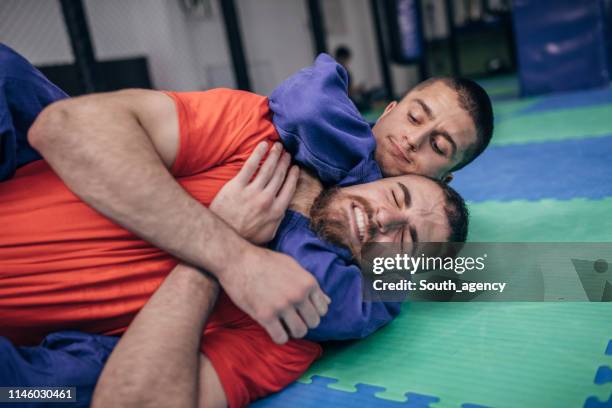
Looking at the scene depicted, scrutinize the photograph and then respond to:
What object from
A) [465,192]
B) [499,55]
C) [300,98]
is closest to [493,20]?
[499,55]

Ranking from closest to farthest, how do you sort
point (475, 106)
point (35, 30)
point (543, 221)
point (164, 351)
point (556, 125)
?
point (164, 351) → point (475, 106) → point (543, 221) → point (556, 125) → point (35, 30)

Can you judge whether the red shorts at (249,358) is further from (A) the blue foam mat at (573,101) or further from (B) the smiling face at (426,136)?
(A) the blue foam mat at (573,101)

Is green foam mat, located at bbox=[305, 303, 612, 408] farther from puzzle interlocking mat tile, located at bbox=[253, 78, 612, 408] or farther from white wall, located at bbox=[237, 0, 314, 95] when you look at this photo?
white wall, located at bbox=[237, 0, 314, 95]

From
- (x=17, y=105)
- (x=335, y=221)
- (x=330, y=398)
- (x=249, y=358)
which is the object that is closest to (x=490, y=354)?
(x=330, y=398)

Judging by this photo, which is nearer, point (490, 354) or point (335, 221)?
point (490, 354)

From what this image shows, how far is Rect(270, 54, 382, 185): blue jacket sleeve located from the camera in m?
1.68

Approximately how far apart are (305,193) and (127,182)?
69 centimetres

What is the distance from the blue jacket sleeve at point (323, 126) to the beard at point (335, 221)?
0.13 m

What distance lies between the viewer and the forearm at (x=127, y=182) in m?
1.34

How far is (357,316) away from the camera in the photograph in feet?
5.01

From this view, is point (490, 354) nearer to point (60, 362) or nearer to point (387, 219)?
point (387, 219)

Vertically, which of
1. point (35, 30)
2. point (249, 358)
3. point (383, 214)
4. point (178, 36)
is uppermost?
point (35, 30)
